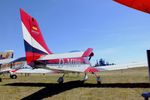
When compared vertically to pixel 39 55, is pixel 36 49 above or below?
above

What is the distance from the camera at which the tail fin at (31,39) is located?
19156 mm

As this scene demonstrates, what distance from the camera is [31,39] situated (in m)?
19.7

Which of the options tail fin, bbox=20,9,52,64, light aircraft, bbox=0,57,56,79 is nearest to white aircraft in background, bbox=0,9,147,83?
tail fin, bbox=20,9,52,64

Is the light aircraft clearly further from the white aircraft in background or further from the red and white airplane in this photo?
the red and white airplane

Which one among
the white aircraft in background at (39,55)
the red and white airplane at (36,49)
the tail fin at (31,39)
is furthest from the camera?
the tail fin at (31,39)

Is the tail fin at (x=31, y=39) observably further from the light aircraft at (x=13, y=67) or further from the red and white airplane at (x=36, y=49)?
the light aircraft at (x=13, y=67)

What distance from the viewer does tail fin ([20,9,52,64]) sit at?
19156 mm

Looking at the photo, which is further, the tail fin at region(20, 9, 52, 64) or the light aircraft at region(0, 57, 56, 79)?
the light aircraft at region(0, 57, 56, 79)

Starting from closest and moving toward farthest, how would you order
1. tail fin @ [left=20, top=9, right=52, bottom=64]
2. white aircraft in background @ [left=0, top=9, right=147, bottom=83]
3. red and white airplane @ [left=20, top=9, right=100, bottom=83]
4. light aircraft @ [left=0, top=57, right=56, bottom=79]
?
white aircraft in background @ [left=0, top=9, right=147, bottom=83]
red and white airplane @ [left=20, top=9, right=100, bottom=83]
tail fin @ [left=20, top=9, right=52, bottom=64]
light aircraft @ [left=0, top=57, right=56, bottom=79]

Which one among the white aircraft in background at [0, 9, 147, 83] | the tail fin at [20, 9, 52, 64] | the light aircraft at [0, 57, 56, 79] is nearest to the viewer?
the white aircraft in background at [0, 9, 147, 83]

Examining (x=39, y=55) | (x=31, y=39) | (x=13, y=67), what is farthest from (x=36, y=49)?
(x=13, y=67)

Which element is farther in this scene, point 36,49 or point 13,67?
point 13,67

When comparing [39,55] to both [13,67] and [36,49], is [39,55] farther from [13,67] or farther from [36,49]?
[13,67]

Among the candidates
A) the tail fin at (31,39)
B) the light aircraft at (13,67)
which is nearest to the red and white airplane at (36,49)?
the tail fin at (31,39)
